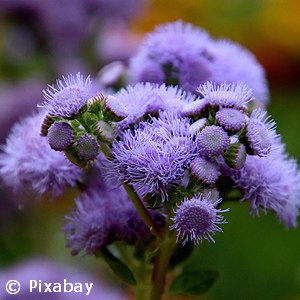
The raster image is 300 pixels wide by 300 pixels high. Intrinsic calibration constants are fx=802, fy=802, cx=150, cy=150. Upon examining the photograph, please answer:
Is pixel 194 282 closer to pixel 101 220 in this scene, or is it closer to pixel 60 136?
pixel 101 220

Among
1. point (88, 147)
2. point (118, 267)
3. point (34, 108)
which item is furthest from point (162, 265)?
point (34, 108)

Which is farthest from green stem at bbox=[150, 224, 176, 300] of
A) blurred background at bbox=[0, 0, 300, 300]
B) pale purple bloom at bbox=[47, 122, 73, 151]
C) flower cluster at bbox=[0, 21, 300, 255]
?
blurred background at bbox=[0, 0, 300, 300]

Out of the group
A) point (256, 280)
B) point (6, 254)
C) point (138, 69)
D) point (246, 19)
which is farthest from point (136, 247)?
point (246, 19)

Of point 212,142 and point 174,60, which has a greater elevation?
point 174,60

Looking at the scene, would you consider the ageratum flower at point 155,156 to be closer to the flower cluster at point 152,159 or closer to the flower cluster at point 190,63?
the flower cluster at point 152,159

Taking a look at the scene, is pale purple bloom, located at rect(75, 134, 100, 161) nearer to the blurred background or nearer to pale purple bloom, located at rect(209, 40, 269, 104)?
pale purple bloom, located at rect(209, 40, 269, 104)

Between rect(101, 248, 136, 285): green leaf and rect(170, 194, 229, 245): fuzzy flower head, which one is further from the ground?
rect(101, 248, 136, 285): green leaf
